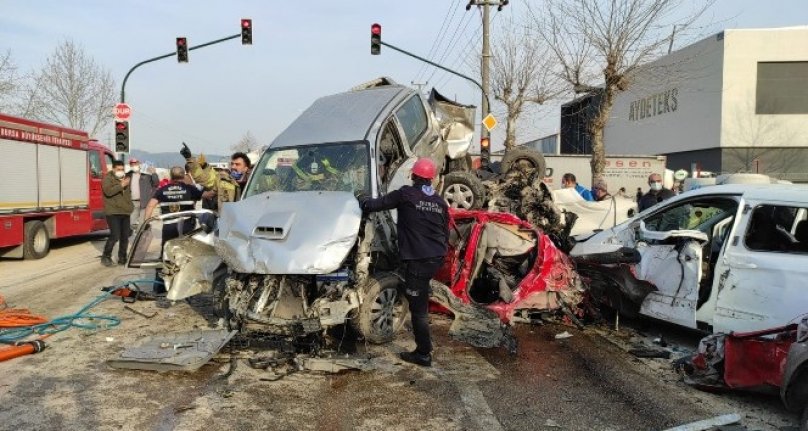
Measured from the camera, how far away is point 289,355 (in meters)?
5.42

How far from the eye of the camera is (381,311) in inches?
228

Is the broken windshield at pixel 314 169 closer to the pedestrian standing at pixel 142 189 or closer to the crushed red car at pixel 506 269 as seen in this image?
the crushed red car at pixel 506 269

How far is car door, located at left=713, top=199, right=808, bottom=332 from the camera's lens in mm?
4918

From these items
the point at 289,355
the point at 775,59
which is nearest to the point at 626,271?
the point at 289,355

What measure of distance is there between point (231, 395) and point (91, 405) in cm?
97

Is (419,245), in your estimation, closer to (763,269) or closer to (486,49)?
(763,269)

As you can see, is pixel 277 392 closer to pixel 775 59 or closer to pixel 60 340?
pixel 60 340

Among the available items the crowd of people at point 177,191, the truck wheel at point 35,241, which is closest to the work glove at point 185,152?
the crowd of people at point 177,191

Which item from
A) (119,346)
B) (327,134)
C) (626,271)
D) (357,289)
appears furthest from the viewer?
(327,134)

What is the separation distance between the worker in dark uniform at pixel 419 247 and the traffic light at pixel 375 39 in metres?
16.5

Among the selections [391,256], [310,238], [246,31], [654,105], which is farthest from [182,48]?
[654,105]

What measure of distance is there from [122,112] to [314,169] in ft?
50.6

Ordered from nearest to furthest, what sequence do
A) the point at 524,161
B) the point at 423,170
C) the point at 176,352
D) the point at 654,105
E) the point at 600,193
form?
the point at 176,352 < the point at 423,170 < the point at 524,161 < the point at 600,193 < the point at 654,105

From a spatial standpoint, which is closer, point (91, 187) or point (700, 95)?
point (91, 187)
